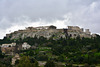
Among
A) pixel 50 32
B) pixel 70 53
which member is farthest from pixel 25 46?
pixel 50 32

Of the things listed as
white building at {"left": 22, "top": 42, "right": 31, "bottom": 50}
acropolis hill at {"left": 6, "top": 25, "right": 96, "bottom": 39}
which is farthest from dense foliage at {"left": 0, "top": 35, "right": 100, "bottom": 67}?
acropolis hill at {"left": 6, "top": 25, "right": 96, "bottom": 39}

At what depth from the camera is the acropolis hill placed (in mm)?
110463

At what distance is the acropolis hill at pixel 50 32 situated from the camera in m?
110

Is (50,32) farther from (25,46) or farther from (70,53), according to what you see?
(70,53)

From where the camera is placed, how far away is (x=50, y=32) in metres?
114

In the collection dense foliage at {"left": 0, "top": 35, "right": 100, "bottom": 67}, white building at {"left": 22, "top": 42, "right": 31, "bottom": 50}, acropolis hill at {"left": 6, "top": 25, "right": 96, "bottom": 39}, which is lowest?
dense foliage at {"left": 0, "top": 35, "right": 100, "bottom": 67}

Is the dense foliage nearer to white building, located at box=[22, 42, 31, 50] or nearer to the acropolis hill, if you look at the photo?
white building, located at box=[22, 42, 31, 50]

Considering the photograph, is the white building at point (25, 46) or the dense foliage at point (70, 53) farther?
the white building at point (25, 46)

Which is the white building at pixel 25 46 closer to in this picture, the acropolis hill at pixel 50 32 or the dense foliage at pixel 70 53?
the dense foliage at pixel 70 53

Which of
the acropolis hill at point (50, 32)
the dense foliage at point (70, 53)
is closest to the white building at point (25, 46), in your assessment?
the dense foliage at point (70, 53)

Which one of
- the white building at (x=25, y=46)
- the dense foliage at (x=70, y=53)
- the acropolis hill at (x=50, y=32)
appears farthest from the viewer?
the acropolis hill at (x=50, y=32)

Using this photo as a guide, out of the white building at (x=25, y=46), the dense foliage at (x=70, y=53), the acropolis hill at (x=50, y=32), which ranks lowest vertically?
the dense foliage at (x=70, y=53)

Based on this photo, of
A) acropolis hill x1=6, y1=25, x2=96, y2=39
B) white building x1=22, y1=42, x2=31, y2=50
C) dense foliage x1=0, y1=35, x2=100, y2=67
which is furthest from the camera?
→ acropolis hill x1=6, y1=25, x2=96, y2=39

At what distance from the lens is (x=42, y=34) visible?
11269cm
